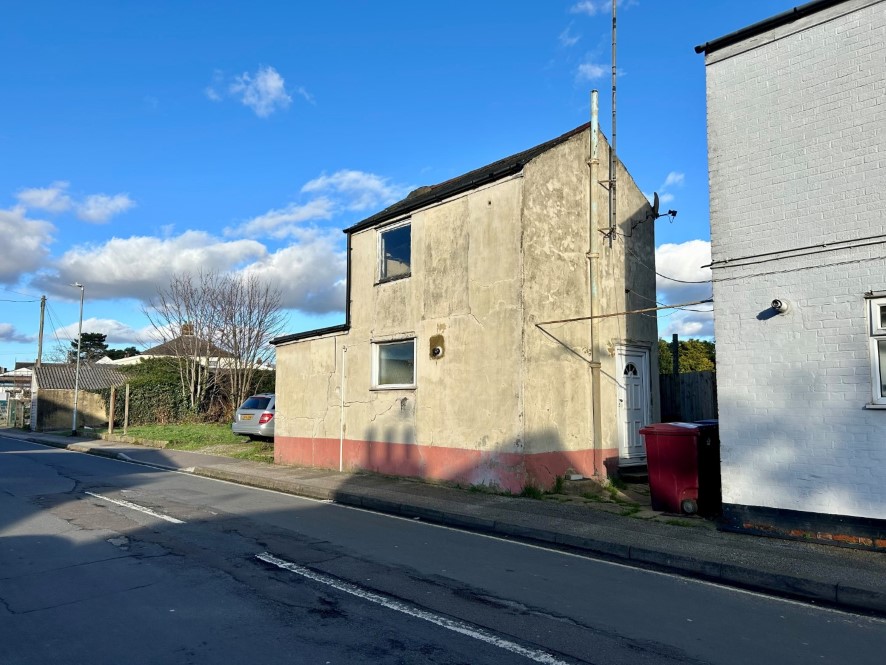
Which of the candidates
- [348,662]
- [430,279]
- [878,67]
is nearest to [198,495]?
[430,279]

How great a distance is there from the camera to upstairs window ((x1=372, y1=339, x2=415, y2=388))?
1334 centimetres

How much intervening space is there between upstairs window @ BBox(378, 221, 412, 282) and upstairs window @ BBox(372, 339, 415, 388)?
1.47 meters

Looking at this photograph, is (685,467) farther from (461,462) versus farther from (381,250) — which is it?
(381,250)

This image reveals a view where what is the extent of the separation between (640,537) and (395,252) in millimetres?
8378

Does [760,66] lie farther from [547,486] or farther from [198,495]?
[198,495]

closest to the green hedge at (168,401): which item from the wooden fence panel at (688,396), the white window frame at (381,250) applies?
the white window frame at (381,250)

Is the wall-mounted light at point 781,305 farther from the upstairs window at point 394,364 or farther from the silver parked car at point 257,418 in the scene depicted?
the silver parked car at point 257,418

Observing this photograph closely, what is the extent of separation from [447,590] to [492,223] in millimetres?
7374

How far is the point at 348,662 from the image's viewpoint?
4289mm

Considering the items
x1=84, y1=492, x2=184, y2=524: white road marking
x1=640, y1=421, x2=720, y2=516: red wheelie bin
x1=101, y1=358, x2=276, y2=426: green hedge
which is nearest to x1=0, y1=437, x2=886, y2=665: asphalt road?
x1=84, y1=492, x2=184, y2=524: white road marking

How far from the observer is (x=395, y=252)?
14.2 meters

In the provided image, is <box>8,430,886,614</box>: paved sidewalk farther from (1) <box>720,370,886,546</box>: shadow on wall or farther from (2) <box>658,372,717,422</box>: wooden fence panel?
(2) <box>658,372,717,422</box>: wooden fence panel

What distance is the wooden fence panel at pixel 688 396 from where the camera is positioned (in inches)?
513

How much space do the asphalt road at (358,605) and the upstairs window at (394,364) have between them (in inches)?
183
